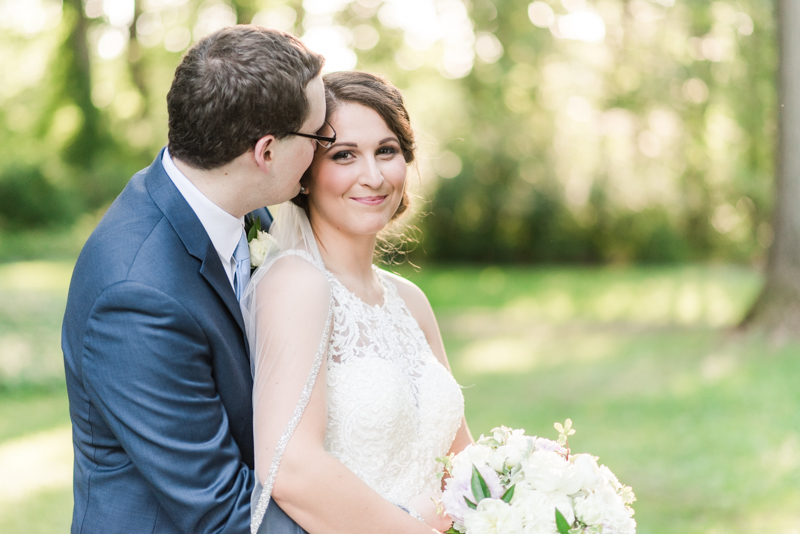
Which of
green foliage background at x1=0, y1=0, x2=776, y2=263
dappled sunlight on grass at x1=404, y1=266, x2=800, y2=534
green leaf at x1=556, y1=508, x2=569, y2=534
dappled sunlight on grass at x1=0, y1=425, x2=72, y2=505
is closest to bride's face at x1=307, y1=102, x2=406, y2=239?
green leaf at x1=556, y1=508, x2=569, y2=534

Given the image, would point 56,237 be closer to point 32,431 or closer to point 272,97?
point 32,431

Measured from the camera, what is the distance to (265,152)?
7.49 ft

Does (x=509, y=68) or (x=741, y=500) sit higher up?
(x=509, y=68)

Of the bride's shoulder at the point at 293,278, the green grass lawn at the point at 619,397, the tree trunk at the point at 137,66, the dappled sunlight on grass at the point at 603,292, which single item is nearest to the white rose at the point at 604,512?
the bride's shoulder at the point at 293,278

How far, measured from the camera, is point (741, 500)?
6.32m

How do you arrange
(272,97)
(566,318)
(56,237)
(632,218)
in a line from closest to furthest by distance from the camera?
1. (272,97)
2. (566,318)
3. (56,237)
4. (632,218)

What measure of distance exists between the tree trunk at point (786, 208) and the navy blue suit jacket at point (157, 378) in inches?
403

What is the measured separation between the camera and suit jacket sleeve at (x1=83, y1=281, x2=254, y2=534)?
76.7 inches

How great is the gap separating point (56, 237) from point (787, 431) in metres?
14.9

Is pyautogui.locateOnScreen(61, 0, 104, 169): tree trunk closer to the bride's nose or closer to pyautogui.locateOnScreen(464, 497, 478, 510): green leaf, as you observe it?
the bride's nose

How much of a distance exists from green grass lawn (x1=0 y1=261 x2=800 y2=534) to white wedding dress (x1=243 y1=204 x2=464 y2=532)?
3889 millimetres

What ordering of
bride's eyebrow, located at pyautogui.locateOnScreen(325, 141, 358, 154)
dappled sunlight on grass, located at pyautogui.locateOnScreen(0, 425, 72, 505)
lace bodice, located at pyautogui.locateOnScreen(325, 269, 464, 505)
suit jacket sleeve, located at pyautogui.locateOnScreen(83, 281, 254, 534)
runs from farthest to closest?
dappled sunlight on grass, located at pyautogui.locateOnScreen(0, 425, 72, 505), bride's eyebrow, located at pyautogui.locateOnScreen(325, 141, 358, 154), lace bodice, located at pyautogui.locateOnScreen(325, 269, 464, 505), suit jacket sleeve, located at pyautogui.locateOnScreen(83, 281, 254, 534)

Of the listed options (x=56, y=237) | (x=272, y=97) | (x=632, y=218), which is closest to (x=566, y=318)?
(x=632, y=218)

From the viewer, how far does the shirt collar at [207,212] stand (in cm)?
226
